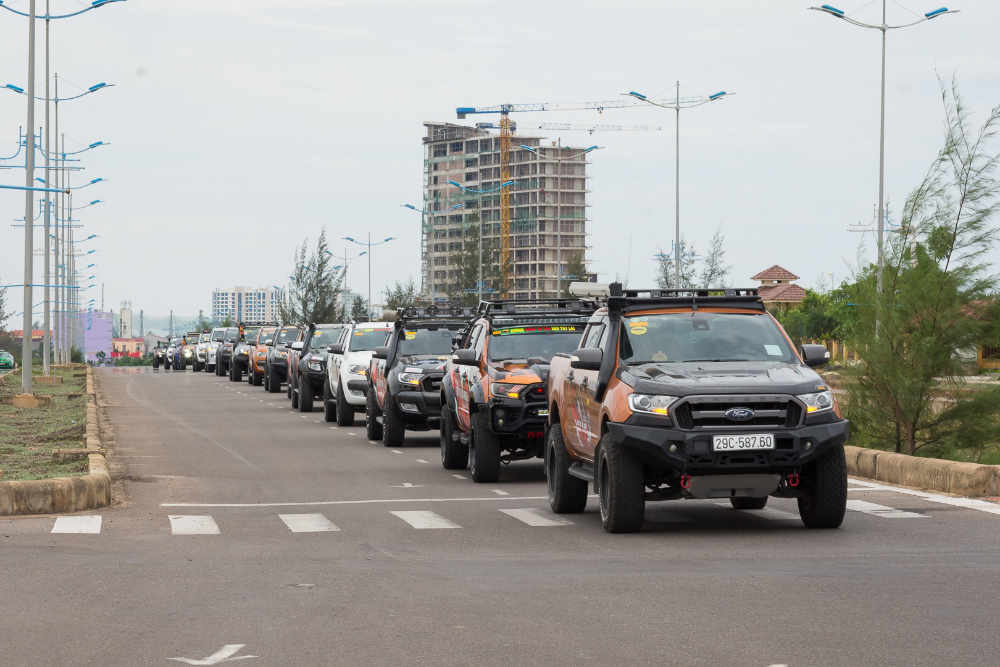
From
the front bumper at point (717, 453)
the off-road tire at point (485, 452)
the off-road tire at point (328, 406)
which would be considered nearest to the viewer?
the front bumper at point (717, 453)

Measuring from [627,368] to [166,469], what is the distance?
974 centimetres

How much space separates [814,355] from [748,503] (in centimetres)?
221

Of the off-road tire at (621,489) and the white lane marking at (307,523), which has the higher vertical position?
the off-road tire at (621,489)

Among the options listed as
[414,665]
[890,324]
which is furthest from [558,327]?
[414,665]

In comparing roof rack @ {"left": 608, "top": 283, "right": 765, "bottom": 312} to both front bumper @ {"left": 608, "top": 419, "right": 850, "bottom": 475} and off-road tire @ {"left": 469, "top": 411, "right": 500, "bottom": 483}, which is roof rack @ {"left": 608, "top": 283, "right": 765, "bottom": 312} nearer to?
front bumper @ {"left": 608, "top": 419, "right": 850, "bottom": 475}

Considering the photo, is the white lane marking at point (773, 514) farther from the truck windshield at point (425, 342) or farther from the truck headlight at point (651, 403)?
the truck windshield at point (425, 342)

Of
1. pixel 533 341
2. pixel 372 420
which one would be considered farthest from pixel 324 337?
pixel 533 341

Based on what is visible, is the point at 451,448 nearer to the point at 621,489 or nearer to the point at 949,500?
the point at 949,500

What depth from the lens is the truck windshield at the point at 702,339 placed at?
43.1 ft

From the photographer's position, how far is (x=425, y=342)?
25.4m

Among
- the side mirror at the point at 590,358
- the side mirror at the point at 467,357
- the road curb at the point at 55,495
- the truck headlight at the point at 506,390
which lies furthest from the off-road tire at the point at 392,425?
the side mirror at the point at 590,358

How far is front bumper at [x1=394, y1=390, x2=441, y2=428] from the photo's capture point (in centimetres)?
2406

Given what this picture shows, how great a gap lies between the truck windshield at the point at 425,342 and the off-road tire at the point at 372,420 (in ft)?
5.64

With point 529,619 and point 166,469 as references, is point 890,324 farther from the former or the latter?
point 529,619
